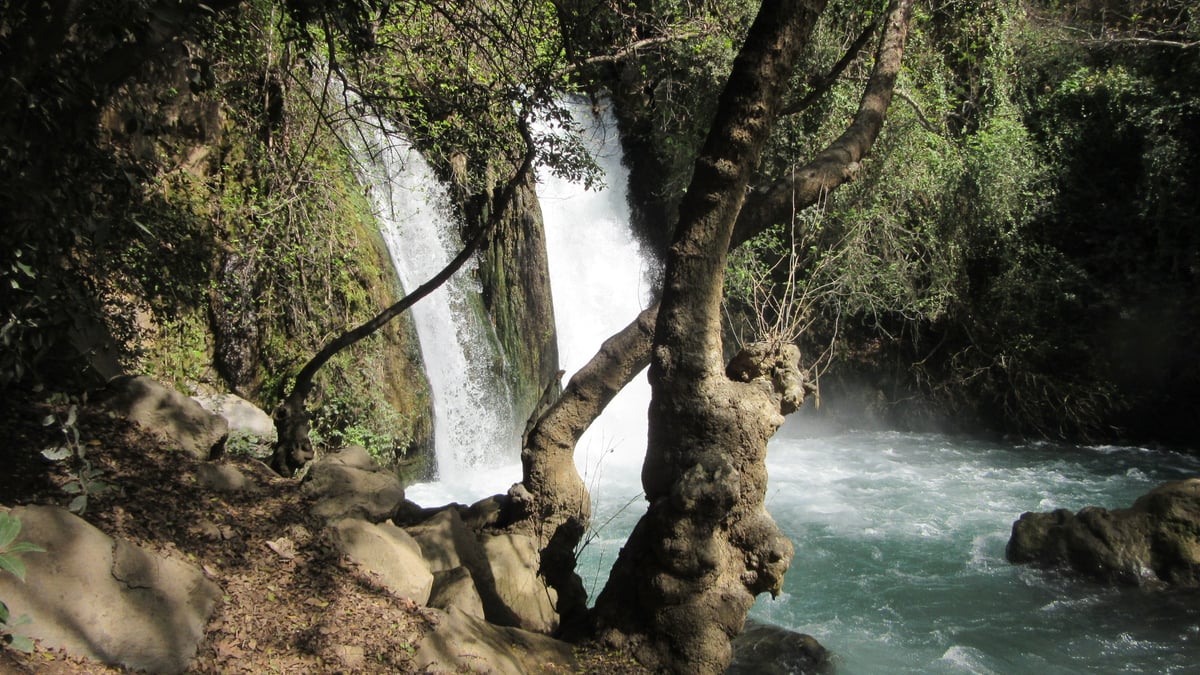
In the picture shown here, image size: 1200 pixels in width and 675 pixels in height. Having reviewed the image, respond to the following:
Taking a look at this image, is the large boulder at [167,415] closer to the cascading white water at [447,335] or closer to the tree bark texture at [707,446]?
the tree bark texture at [707,446]

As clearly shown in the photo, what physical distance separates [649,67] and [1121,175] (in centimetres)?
869

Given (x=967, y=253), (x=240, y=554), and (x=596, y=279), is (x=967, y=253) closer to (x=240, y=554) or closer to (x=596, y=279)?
(x=596, y=279)

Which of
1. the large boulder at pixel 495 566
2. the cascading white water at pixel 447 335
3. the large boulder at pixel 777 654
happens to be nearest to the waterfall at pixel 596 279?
the cascading white water at pixel 447 335

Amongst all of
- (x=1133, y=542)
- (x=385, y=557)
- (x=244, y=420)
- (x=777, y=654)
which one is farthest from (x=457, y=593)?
(x=1133, y=542)

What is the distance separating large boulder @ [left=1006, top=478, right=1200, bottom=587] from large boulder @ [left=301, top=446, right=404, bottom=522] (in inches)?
241

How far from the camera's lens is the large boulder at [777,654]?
546 cm

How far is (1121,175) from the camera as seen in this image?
495 inches

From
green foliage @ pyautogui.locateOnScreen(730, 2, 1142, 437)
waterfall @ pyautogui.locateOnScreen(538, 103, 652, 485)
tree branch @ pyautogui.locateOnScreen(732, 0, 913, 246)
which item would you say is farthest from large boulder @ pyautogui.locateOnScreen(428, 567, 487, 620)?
waterfall @ pyautogui.locateOnScreen(538, 103, 652, 485)

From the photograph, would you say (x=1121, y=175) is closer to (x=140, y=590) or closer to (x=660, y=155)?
(x=660, y=155)

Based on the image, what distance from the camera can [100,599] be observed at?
272cm

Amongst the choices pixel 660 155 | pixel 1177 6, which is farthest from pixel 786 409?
pixel 1177 6

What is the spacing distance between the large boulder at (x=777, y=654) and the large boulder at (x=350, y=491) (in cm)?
248

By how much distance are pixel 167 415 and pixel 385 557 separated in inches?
62.8

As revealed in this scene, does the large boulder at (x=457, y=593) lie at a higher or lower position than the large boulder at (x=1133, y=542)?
higher
